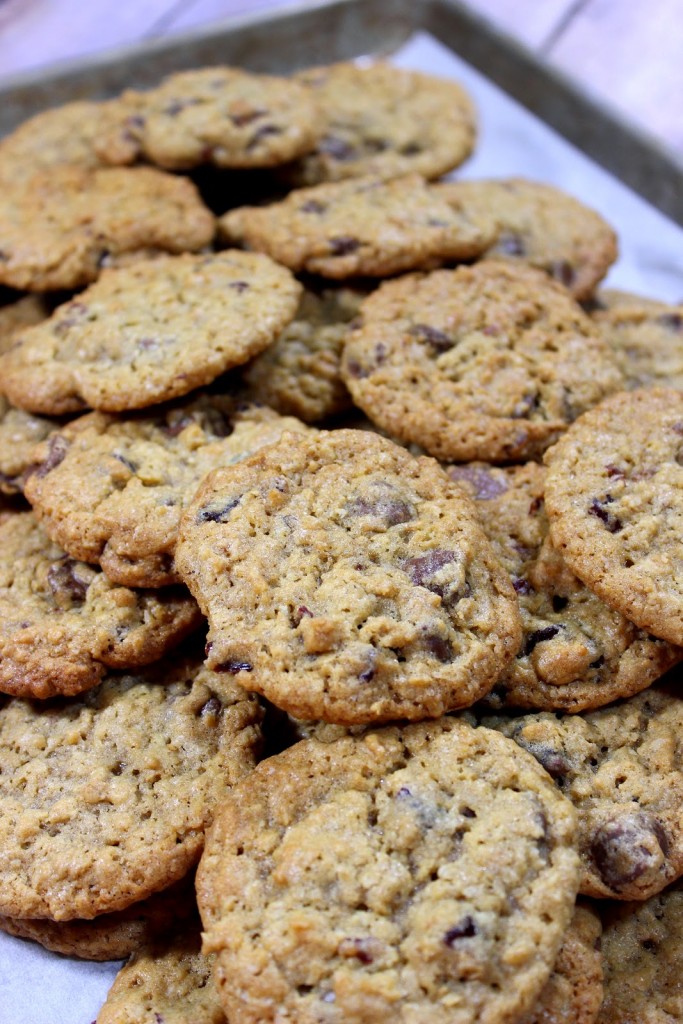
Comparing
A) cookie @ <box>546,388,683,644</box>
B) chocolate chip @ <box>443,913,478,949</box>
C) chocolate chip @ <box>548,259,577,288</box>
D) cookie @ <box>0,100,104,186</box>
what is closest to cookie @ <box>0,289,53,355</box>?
cookie @ <box>0,100,104,186</box>

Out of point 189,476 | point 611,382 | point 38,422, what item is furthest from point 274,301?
point 611,382

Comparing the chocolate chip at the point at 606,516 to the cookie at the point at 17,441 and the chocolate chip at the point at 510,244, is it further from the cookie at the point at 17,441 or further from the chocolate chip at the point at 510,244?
the cookie at the point at 17,441

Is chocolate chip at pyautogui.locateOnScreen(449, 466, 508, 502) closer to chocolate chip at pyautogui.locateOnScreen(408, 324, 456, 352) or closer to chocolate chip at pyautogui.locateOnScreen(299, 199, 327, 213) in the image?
chocolate chip at pyautogui.locateOnScreen(408, 324, 456, 352)

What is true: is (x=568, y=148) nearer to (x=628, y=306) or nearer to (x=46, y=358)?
(x=628, y=306)

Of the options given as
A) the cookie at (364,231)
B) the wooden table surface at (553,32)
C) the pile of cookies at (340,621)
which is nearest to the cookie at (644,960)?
the pile of cookies at (340,621)

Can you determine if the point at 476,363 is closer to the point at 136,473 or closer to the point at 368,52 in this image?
the point at 136,473

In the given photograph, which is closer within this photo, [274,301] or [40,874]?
[40,874]
